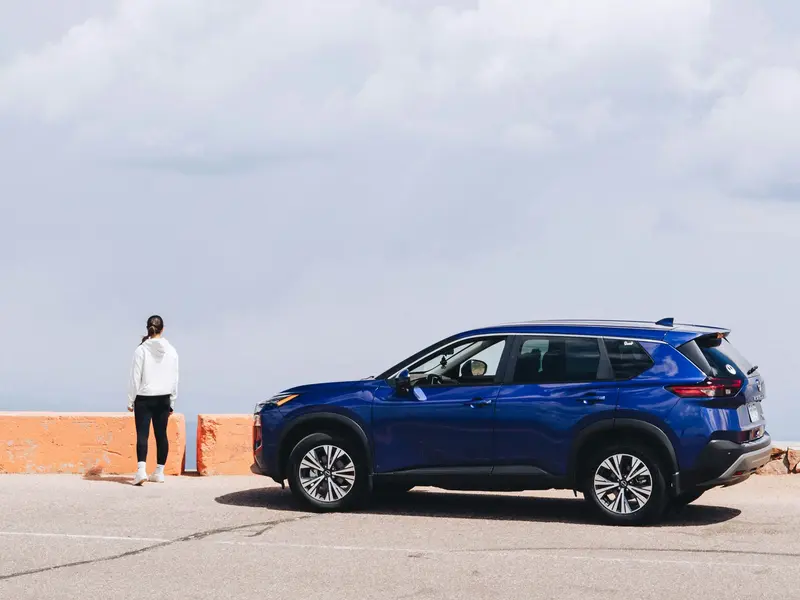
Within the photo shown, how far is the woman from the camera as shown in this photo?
1353 centimetres

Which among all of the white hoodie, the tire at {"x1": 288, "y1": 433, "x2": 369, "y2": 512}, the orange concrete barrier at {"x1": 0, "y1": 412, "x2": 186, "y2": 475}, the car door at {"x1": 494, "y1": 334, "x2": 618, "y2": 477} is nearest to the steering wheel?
the car door at {"x1": 494, "y1": 334, "x2": 618, "y2": 477}

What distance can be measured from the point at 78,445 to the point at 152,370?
1.88 meters

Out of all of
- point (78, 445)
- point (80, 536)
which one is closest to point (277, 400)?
point (80, 536)

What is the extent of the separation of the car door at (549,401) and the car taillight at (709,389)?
1.75ft

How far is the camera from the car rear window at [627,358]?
10398mm

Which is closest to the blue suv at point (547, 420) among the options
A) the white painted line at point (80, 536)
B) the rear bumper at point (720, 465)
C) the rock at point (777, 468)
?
the rear bumper at point (720, 465)

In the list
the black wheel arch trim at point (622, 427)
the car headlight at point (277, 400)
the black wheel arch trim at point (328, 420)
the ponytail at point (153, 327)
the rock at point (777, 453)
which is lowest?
the rock at point (777, 453)

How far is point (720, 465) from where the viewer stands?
1012 centimetres

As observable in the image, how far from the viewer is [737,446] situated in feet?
33.4

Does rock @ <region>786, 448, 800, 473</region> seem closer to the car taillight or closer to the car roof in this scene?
the car roof

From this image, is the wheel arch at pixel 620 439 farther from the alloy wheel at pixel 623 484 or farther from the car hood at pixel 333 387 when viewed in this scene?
the car hood at pixel 333 387

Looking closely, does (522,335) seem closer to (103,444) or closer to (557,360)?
(557,360)

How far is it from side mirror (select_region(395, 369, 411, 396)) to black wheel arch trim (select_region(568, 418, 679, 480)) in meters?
1.53

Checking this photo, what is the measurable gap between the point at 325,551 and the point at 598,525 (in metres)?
2.65
